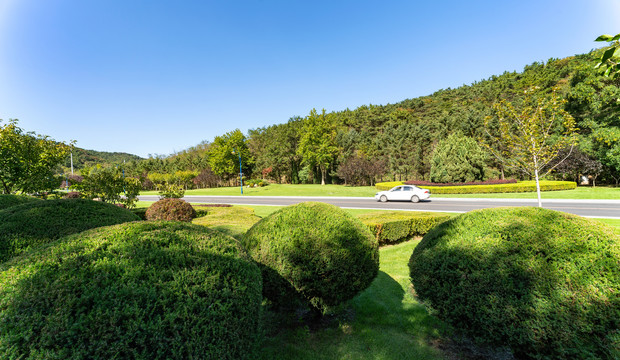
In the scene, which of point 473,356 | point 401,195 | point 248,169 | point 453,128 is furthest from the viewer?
point 248,169

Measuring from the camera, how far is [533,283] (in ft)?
8.89

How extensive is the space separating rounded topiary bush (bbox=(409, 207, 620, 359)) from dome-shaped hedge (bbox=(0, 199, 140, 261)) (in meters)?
5.21

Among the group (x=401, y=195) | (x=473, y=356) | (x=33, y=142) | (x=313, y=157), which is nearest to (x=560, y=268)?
(x=473, y=356)

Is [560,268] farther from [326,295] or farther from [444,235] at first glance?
[326,295]

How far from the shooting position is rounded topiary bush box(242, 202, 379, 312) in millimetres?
3576

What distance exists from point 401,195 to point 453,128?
27.4 meters

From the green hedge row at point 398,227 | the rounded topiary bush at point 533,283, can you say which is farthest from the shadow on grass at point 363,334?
the green hedge row at point 398,227

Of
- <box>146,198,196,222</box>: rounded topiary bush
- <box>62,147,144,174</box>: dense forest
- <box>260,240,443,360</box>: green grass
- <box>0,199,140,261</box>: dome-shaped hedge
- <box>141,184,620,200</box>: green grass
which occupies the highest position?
<box>62,147,144,174</box>: dense forest

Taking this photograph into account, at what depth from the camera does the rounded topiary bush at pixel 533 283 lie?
97.8 inches

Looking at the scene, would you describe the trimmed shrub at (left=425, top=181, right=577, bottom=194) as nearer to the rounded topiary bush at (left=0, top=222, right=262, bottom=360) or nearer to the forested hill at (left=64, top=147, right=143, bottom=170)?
the rounded topiary bush at (left=0, top=222, right=262, bottom=360)

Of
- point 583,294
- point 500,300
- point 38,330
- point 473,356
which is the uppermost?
point 38,330

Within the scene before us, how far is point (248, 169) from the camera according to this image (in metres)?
58.3

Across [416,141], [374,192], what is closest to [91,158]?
[374,192]

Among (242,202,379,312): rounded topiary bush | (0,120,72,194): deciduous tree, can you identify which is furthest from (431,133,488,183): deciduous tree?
(0,120,72,194): deciduous tree
